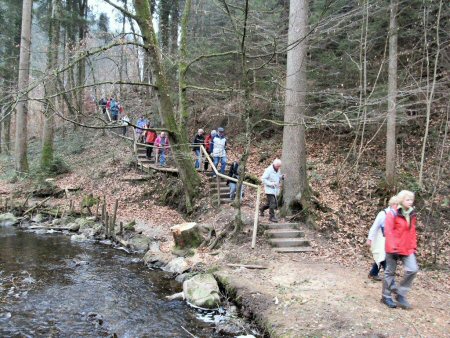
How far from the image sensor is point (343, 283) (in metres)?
7.16

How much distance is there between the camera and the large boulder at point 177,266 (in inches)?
345

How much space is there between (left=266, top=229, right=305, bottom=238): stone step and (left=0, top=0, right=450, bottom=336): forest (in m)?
0.71

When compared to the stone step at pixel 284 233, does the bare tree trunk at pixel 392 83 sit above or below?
above

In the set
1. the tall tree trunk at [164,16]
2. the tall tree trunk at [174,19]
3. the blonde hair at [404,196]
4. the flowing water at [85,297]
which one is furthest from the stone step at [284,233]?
the tall tree trunk at [164,16]

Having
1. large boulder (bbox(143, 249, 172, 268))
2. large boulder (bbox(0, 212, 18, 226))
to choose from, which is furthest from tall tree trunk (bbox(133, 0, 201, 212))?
large boulder (bbox(0, 212, 18, 226))

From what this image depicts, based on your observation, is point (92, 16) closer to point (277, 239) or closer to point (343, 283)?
point (277, 239)

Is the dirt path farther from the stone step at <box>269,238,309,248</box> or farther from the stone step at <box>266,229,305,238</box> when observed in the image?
the stone step at <box>266,229,305,238</box>

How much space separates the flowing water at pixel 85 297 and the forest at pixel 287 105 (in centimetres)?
252

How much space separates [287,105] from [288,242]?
385 centimetres

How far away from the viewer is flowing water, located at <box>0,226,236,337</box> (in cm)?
607

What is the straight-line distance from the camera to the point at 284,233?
9633mm

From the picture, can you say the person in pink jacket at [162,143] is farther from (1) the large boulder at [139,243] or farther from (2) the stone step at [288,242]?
(2) the stone step at [288,242]

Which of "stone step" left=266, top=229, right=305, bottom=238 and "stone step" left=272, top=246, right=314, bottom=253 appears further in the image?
"stone step" left=266, top=229, right=305, bottom=238

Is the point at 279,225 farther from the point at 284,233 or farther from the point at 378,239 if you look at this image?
the point at 378,239
